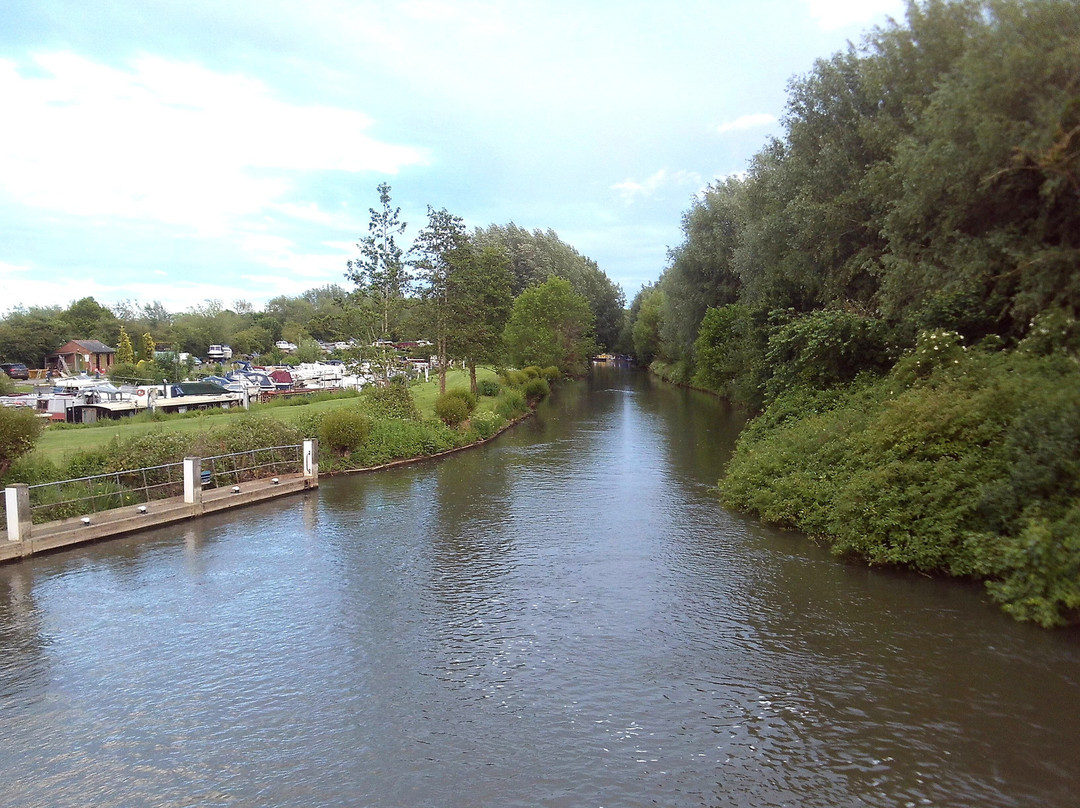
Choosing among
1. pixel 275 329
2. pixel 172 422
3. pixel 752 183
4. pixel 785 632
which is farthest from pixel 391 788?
pixel 275 329

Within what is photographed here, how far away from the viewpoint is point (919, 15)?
17.1 m

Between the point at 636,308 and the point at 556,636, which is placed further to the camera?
the point at 636,308

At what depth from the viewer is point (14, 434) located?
15.3 m

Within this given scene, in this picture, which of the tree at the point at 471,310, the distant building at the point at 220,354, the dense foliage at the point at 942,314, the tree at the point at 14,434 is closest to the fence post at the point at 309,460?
the tree at the point at 14,434

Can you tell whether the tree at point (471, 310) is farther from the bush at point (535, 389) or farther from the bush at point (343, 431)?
the bush at point (343, 431)

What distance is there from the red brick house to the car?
3102mm

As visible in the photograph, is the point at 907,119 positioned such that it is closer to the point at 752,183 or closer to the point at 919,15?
the point at 919,15

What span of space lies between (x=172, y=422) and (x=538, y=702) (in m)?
25.4

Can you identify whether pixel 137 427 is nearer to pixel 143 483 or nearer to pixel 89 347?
pixel 143 483

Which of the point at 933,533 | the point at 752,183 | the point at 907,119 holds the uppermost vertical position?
the point at 752,183

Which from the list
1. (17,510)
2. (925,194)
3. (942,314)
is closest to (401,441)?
(17,510)

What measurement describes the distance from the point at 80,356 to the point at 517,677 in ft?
282

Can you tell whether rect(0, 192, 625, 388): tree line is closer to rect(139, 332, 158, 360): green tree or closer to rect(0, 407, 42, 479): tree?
rect(139, 332, 158, 360): green tree

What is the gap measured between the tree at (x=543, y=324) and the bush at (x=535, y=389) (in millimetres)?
4641
